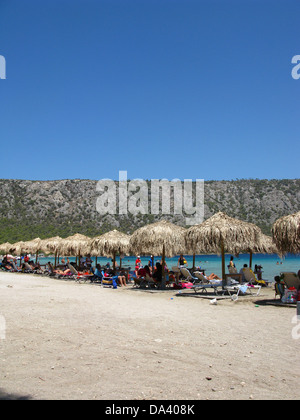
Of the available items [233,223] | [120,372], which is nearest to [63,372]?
[120,372]

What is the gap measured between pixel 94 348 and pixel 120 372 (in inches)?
40.4

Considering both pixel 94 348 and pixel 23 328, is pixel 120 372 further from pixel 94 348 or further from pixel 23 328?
pixel 23 328

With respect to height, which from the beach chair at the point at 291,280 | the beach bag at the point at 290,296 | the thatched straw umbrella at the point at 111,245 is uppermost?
the thatched straw umbrella at the point at 111,245

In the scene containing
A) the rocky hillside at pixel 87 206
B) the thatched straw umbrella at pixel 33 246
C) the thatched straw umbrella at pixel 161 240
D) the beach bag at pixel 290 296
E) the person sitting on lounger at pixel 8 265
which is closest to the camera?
the beach bag at pixel 290 296

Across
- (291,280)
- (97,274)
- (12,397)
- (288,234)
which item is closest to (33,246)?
(97,274)

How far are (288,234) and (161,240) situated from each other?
5190mm

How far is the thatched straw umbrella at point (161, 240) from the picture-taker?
1296 centimetres

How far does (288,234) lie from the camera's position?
8.64 meters

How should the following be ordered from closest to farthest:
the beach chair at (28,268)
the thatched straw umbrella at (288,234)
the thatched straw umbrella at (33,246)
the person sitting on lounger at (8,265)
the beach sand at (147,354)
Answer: the beach sand at (147,354) → the thatched straw umbrella at (288,234) → the beach chair at (28,268) → the thatched straw umbrella at (33,246) → the person sitting on lounger at (8,265)

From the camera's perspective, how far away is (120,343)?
16.6 feet

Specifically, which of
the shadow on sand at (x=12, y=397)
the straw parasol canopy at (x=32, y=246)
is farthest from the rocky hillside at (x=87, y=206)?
the shadow on sand at (x=12, y=397)

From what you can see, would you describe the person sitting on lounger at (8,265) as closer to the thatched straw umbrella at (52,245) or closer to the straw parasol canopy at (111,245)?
the thatched straw umbrella at (52,245)

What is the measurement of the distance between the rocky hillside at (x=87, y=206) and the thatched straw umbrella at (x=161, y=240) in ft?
140

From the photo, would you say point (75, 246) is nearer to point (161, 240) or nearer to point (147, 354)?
point (161, 240)
